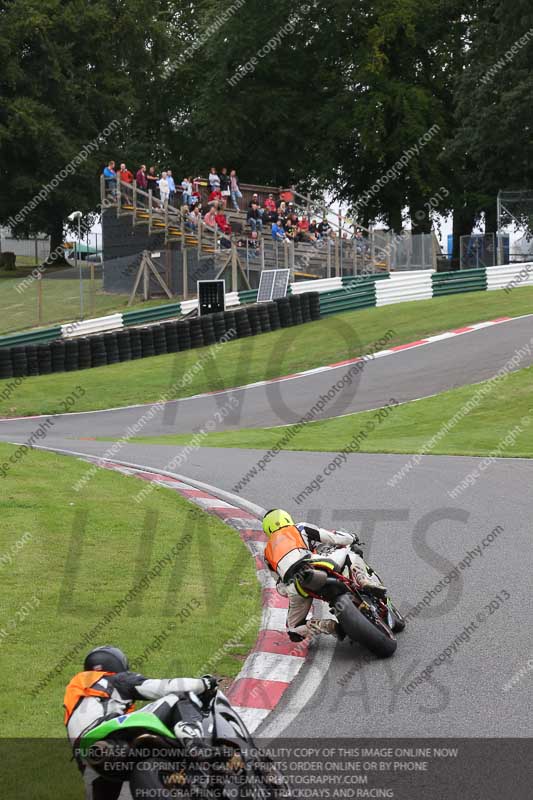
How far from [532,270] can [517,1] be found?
1390 centimetres

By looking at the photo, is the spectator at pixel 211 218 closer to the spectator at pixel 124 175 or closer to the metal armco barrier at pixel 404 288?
the spectator at pixel 124 175

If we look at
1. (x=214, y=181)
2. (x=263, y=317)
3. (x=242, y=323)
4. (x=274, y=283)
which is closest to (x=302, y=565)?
(x=242, y=323)

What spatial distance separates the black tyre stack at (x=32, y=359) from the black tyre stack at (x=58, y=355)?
0.43 meters

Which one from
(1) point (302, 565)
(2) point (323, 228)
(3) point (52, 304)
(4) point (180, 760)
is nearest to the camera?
(4) point (180, 760)

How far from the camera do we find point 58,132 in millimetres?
48562

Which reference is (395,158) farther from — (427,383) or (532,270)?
(427,383)

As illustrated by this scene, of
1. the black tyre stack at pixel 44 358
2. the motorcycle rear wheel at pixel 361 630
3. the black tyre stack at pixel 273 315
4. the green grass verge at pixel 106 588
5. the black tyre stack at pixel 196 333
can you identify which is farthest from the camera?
the black tyre stack at pixel 273 315

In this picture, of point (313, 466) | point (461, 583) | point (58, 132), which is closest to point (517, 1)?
point (58, 132)

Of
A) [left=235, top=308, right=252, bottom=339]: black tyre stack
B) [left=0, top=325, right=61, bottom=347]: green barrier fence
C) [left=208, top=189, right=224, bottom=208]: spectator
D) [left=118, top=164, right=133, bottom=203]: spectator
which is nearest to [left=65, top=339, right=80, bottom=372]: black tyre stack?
[left=0, top=325, right=61, bottom=347]: green barrier fence

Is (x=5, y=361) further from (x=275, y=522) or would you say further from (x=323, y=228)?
(x=275, y=522)

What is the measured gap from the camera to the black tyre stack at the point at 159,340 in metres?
27.2

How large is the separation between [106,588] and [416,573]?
2.54 meters

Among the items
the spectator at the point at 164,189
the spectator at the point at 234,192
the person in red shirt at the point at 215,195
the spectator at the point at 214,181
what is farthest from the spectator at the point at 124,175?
the spectator at the point at 234,192

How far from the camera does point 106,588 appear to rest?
8.27m
